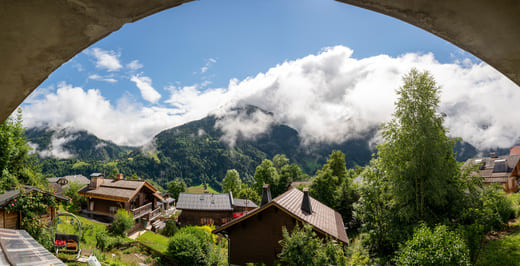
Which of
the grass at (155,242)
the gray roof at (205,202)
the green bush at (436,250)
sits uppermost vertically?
the green bush at (436,250)

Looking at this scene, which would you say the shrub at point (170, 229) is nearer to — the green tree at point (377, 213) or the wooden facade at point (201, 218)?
the wooden facade at point (201, 218)

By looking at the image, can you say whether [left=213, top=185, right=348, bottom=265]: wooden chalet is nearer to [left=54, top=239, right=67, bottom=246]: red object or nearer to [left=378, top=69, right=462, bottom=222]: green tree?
[left=378, top=69, right=462, bottom=222]: green tree

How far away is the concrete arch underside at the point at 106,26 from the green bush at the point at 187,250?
16.4 meters

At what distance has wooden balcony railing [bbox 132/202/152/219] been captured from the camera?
96.2 feet

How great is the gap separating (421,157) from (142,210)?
1264 inches

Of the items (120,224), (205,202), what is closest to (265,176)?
(205,202)

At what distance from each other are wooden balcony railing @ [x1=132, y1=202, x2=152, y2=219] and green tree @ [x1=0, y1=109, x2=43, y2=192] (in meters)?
11.8

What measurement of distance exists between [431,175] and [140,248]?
68.7 ft

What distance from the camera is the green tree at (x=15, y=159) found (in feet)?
51.9

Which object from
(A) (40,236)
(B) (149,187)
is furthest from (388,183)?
(B) (149,187)

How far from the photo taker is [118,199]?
2861 centimetres

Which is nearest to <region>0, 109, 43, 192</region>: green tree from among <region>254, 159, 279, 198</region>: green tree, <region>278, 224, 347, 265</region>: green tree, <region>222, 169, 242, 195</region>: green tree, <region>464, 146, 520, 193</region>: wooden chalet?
<region>278, 224, 347, 265</region>: green tree

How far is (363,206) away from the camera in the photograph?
43.7ft

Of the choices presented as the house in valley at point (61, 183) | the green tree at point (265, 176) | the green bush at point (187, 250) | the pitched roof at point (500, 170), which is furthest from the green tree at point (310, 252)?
the green tree at point (265, 176)
